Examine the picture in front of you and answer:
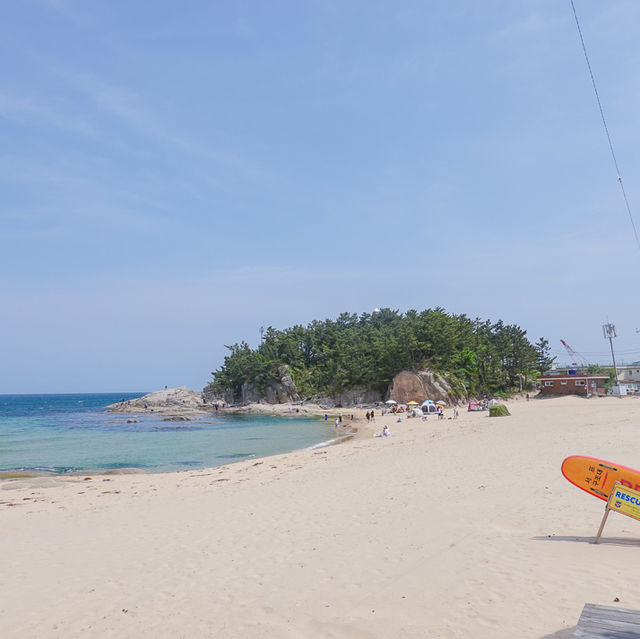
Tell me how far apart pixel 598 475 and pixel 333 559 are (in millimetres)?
4668

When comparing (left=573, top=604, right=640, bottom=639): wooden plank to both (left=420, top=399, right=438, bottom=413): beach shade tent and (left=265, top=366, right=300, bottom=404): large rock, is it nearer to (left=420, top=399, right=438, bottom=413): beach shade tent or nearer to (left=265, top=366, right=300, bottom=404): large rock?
(left=420, top=399, right=438, bottom=413): beach shade tent

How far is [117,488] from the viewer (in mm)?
20094

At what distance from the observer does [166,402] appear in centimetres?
11000

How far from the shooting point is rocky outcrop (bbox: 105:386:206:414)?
101750 mm

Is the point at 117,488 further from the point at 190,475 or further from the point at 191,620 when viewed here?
the point at 191,620

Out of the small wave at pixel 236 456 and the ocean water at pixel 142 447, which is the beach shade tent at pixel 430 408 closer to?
the ocean water at pixel 142 447

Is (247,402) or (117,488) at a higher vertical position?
(247,402)

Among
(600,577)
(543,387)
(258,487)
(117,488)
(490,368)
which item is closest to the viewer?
(600,577)

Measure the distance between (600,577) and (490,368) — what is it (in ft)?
234

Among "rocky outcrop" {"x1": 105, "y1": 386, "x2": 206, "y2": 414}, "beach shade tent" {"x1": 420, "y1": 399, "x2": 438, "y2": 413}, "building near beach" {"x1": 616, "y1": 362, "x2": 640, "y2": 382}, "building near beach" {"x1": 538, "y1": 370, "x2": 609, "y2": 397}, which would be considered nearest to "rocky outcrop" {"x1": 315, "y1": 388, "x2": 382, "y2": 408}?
"beach shade tent" {"x1": 420, "y1": 399, "x2": 438, "y2": 413}

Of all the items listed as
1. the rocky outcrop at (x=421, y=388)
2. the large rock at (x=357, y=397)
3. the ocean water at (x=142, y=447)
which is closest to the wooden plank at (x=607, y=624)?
the ocean water at (x=142, y=447)

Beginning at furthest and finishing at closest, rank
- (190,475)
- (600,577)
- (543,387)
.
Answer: (543,387), (190,475), (600,577)

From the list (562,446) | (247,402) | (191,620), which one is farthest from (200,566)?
(247,402)

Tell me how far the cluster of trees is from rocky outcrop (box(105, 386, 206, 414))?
12.4m
